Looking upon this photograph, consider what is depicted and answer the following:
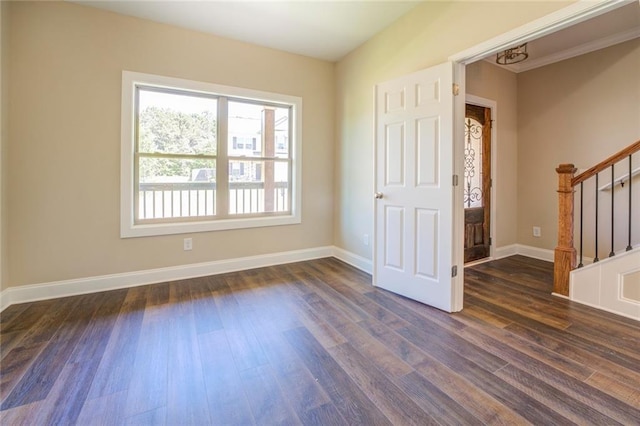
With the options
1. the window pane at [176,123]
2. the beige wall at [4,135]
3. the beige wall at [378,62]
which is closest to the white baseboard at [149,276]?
the beige wall at [4,135]

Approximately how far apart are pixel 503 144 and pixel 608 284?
2.38m

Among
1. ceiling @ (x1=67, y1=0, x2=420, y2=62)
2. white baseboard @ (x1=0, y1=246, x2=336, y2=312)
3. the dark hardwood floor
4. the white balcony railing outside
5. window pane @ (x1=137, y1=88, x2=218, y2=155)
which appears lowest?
the dark hardwood floor

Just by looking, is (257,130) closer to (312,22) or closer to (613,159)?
(312,22)

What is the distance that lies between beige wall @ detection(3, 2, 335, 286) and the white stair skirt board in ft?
12.4

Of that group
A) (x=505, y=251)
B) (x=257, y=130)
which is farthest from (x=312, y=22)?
(x=505, y=251)

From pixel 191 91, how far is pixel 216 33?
714mm

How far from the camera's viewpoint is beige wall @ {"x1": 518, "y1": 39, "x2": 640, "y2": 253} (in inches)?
129

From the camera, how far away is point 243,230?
362cm

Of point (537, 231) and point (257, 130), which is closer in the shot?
point (257, 130)

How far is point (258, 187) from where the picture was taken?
379cm

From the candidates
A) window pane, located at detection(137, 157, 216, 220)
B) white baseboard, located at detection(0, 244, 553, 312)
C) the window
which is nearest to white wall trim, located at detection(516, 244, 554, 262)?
white baseboard, located at detection(0, 244, 553, 312)

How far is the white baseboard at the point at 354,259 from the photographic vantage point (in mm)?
3515

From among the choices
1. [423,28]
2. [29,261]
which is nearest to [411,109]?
[423,28]

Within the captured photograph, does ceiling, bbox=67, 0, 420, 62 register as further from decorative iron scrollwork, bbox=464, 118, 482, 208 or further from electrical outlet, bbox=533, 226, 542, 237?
electrical outlet, bbox=533, 226, 542, 237
